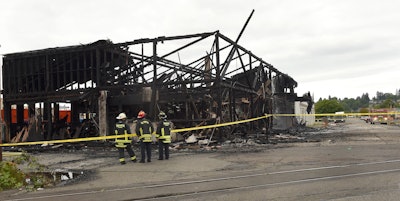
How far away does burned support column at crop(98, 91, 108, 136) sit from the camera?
1977cm

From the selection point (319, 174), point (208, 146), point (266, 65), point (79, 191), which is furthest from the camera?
point (266, 65)

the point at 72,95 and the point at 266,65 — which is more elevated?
the point at 266,65

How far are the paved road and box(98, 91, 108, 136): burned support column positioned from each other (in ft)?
27.1

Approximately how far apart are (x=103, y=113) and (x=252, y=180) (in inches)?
510

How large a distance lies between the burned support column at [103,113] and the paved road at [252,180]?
27.1 ft

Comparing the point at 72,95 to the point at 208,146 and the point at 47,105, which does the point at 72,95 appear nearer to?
the point at 47,105

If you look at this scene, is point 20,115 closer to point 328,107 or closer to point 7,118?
point 7,118

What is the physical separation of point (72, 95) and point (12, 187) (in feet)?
38.6

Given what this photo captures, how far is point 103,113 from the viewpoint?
19938 mm

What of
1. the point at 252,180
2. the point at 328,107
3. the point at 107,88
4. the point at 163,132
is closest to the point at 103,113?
the point at 107,88

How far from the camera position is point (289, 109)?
32.7m

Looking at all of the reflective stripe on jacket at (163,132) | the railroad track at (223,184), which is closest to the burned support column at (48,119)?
the reflective stripe on jacket at (163,132)

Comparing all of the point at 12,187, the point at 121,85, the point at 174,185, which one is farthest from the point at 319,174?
the point at 121,85

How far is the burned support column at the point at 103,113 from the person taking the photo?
19.8m
